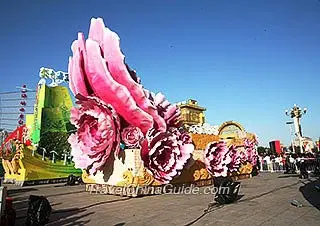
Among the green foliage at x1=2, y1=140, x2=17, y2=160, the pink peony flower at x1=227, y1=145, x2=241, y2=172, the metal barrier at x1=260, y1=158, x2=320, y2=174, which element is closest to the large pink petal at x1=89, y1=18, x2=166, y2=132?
the pink peony flower at x1=227, y1=145, x2=241, y2=172

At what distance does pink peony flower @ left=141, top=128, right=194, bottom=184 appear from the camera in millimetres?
10555

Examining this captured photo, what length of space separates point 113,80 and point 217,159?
22.6 feet

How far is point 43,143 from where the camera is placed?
26281mm

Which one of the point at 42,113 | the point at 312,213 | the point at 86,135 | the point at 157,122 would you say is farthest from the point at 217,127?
the point at 42,113

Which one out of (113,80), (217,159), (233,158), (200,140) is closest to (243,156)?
(233,158)

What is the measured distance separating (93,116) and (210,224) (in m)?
6.70

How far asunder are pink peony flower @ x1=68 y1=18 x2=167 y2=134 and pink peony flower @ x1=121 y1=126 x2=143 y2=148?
23cm

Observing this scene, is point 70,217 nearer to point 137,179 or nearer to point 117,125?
point 137,179

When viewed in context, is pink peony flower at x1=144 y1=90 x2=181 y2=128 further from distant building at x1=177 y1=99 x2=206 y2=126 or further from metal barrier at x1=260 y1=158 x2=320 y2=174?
distant building at x1=177 y1=99 x2=206 y2=126

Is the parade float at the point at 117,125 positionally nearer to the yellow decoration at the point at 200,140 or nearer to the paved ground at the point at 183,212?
the paved ground at the point at 183,212

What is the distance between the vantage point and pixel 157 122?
11.1 metres

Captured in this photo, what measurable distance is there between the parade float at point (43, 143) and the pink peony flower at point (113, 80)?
370 inches

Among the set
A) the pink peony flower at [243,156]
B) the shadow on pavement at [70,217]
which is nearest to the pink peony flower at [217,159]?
the pink peony flower at [243,156]

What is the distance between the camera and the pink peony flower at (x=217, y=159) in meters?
13.6
